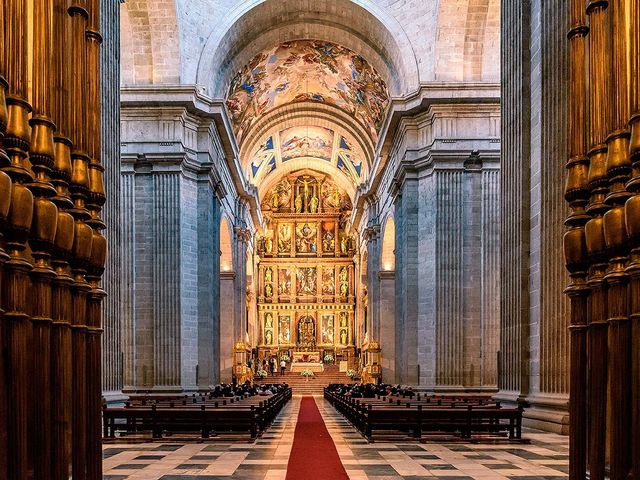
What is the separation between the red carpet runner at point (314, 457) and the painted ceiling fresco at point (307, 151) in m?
26.1

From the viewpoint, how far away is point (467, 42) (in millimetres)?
22047

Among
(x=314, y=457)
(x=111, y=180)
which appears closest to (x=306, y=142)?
(x=111, y=180)

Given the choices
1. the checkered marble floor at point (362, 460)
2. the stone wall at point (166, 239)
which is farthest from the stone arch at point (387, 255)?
the checkered marble floor at point (362, 460)

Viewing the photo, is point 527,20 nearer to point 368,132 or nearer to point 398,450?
point 398,450

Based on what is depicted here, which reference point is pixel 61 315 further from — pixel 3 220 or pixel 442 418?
pixel 442 418

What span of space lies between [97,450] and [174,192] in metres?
17.0

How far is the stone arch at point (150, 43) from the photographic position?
21312 millimetres

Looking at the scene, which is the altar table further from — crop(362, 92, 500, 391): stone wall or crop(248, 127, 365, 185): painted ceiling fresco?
crop(362, 92, 500, 391): stone wall

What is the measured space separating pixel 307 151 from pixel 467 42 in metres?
23.2

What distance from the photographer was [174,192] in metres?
21.1

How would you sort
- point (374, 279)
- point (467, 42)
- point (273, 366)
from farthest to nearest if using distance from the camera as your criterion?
1. point (273, 366)
2. point (374, 279)
3. point (467, 42)

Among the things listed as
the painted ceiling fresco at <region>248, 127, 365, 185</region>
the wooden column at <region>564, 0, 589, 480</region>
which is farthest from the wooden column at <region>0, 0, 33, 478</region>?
the painted ceiling fresco at <region>248, 127, 365, 185</region>

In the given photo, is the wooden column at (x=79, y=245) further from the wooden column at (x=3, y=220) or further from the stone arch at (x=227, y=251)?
the stone arch at (x=227, y=251)

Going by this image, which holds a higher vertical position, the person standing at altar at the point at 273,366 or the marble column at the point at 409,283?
the marble column at the point at 409,283
